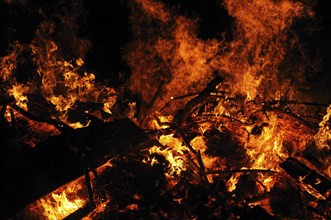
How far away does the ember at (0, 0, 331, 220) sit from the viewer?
3.14m

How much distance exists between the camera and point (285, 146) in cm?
418

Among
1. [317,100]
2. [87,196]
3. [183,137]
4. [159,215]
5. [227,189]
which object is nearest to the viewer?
[159,215]

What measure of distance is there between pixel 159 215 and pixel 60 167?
103cm

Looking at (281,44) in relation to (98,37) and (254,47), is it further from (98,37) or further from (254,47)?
(98,37)

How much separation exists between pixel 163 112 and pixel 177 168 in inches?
45.7

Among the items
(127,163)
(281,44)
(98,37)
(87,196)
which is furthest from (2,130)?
(281,44)

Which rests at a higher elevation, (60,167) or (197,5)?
(197,5)

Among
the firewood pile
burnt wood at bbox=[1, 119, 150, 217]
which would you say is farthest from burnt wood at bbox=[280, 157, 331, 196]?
burnt wood at bbox=[1, 119, 150, 217]

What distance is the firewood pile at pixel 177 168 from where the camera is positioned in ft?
9.97

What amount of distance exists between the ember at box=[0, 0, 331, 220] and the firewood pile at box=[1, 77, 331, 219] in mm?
13

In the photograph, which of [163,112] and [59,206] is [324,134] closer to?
[163,112]

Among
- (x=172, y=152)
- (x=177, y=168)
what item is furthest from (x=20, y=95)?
(x=177, y=168)

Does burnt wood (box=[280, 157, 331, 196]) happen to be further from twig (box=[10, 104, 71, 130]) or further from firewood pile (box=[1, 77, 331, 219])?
twig (box=[10, 104, 71, 130])

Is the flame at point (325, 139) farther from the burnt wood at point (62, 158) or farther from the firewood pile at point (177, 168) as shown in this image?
the burnt wood at point (62, 158)
